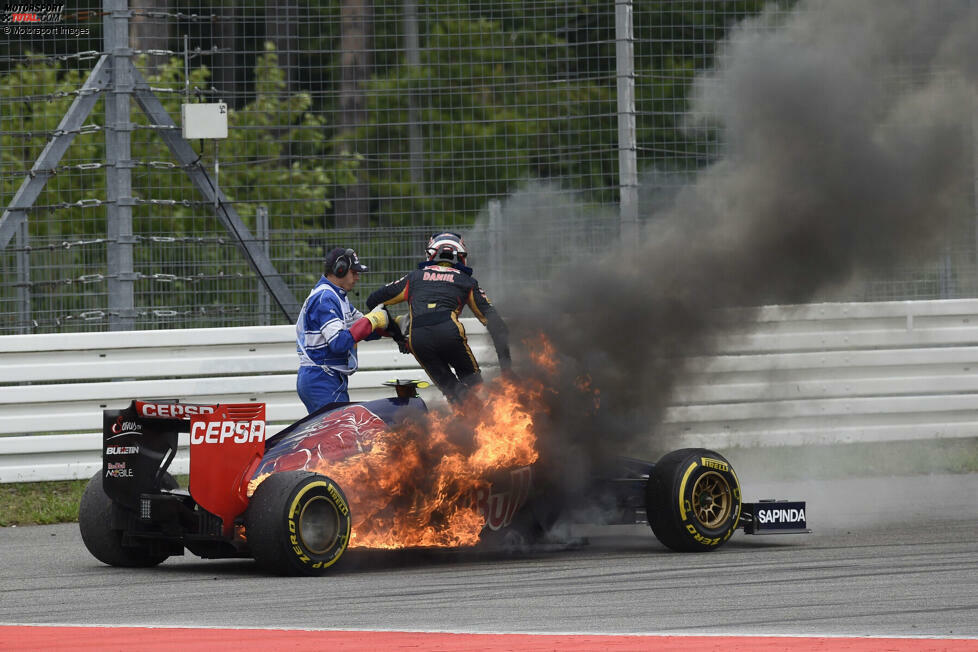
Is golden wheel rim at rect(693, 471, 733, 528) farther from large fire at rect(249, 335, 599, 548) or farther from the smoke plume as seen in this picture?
large fire at rect(249, 335, 599, 548)

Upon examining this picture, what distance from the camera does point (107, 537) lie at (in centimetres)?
1002

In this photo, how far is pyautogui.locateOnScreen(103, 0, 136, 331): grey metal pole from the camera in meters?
13.4

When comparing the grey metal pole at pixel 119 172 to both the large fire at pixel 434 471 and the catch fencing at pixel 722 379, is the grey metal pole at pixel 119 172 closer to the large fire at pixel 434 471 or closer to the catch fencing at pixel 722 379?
the catch fencing at pixel 722 379

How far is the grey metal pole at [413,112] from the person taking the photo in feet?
47.4

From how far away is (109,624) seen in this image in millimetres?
7641

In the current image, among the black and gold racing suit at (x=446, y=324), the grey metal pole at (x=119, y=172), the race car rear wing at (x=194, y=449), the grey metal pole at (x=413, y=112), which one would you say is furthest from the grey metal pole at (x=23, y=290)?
the black and gold racing suit at (x=446, y=324)

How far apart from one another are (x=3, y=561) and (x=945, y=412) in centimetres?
906

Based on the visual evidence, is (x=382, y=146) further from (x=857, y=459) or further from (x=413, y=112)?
(x=857, y=459)

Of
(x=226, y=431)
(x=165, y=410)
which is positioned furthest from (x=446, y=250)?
(x=165, y=410)

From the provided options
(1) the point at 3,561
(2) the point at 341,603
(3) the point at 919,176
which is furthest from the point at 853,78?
(1) the point at 3,561

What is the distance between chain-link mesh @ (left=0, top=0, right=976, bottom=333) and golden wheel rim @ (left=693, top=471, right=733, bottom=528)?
320 centimetres

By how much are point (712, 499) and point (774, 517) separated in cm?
48

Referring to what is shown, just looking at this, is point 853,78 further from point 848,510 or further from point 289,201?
point 289,201

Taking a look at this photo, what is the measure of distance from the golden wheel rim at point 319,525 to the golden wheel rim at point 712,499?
94.3 inches
